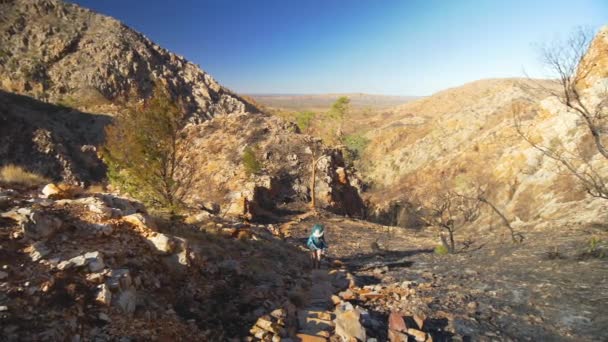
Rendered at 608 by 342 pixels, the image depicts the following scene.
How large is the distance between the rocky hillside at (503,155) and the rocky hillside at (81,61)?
29.5 m

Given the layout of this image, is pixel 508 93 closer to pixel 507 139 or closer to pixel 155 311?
pixel 507 139

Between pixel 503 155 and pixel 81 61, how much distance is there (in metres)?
52.9

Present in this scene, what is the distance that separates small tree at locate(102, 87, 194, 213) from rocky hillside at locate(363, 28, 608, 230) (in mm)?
11828

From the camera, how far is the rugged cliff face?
26.0 meters

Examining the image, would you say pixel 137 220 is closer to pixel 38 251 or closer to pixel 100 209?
pixel 100 209

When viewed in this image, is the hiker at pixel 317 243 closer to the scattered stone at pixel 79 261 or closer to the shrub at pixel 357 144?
the scattered stone at pixel 79 261

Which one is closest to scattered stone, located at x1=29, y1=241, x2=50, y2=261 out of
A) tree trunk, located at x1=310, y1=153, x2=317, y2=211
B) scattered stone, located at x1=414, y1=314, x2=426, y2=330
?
scattered stone, located at x1=414, y1=314, x2=426, y2=330

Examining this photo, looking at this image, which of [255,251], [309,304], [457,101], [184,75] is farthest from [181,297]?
[457,101]

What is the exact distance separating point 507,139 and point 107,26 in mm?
58576

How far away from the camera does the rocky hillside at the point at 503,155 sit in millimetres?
21273

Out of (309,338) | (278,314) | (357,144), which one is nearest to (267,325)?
(278,314)

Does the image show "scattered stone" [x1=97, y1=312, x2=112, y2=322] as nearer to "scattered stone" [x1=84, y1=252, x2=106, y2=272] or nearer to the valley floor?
"scattered stone" [x1=84, y1=252, x2=106, y2=272]

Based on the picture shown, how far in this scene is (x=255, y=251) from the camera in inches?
439

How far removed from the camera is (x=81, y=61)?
47.8m
